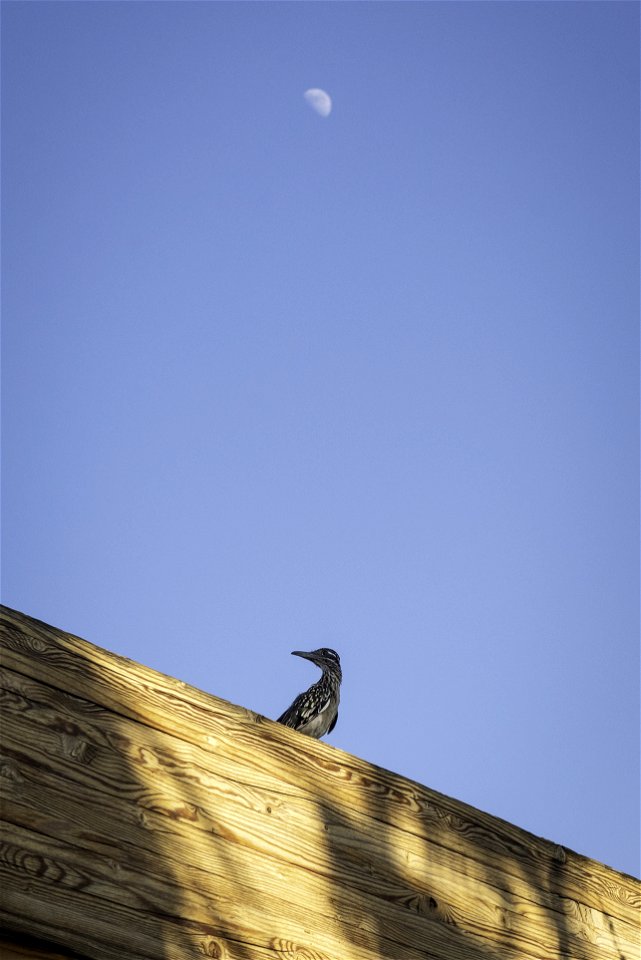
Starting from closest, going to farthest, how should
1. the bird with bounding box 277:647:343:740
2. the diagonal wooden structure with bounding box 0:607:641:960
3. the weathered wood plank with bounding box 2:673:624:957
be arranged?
the diagonal wooden structure with bounding box 0:607:641:960 → the weathered wood plank with bounding box 2:673:624:957 → the bird with bounding box 277:647:343:740

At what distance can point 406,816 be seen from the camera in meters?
3.90

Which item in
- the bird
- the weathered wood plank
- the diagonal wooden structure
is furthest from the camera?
the bird

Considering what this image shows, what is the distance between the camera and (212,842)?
327 cm

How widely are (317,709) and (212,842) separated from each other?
4.20 metres

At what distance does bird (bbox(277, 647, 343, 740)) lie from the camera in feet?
24.2

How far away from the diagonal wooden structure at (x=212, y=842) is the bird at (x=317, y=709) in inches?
128

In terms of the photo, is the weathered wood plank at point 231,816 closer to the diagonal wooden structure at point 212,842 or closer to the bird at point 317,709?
the diagonal wooden structure at point 212,842

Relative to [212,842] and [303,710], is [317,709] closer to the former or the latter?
[303,710]

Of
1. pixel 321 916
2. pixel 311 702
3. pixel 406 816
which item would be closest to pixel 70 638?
pixel 321 916

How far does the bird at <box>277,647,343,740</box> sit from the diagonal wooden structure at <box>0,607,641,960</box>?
128 inches

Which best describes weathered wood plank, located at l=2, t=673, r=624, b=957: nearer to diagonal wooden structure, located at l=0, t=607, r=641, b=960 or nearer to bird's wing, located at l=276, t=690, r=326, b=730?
diagonal wooden structure, located at l=0, t=607, r=641, b=960

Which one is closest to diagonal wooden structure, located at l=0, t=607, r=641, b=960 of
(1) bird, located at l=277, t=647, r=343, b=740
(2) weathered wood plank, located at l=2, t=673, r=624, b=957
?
(2) weathered wood plank, located at l=2, t=673, r=624, b=957

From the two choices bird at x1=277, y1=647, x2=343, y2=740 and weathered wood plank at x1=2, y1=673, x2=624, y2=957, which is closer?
weathered wood plank at x1=2, y1=673, x2=624, y2=957

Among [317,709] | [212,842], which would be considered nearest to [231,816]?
[212,842]
